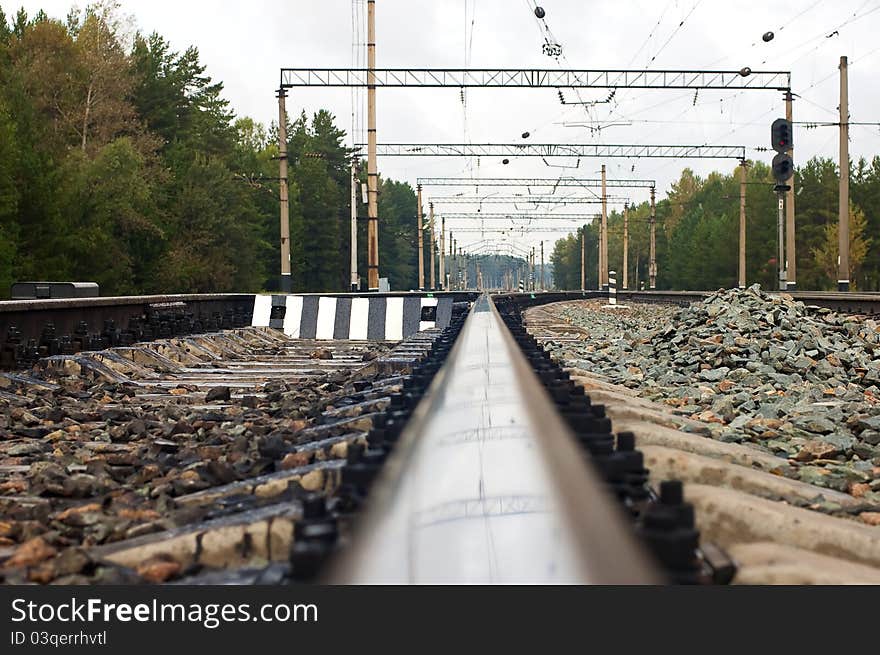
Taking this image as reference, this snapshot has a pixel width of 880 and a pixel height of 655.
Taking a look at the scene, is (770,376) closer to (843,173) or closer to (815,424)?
(815,424)

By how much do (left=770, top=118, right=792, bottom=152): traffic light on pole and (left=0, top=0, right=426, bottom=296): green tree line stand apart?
55.1 ft

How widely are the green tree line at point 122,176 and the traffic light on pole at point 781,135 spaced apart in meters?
16.8

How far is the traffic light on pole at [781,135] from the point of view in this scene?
23967mm

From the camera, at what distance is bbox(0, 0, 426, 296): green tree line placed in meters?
35.5

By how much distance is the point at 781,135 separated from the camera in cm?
2420

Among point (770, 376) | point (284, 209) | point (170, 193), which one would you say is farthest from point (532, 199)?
point (770, 376)

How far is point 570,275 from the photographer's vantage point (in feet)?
543

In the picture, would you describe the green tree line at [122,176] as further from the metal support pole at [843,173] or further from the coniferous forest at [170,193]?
the metal support pole at [843,173]

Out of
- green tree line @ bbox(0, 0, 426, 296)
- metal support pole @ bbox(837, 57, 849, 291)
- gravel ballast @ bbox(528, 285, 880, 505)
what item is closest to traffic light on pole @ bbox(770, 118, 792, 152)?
metal support pole @ bbox(837, 57, 849, 291)

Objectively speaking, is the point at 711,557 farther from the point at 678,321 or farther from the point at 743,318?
the point at 678,321

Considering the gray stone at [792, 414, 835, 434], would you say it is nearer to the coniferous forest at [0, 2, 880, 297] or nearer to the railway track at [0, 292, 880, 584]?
the railway track at [0, 292, 880, 584]

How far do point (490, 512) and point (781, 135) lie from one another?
23.9 meters

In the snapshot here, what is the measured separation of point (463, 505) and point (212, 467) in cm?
209

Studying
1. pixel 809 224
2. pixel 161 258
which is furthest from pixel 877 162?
pixel 161 258
